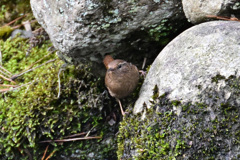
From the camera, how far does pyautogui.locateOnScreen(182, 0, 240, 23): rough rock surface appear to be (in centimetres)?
251

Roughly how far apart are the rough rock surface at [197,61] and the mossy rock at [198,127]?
5 centimetres

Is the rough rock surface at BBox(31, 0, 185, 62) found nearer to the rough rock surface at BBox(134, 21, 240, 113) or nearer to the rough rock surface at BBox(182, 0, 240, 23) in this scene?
the rough rock surface at BBox(182, 0, 240, 23)

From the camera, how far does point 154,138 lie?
239 centimetres

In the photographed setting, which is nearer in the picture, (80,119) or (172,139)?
(172,139)

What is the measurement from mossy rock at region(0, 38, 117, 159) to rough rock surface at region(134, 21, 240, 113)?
918mm

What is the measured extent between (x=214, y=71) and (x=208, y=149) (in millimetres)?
639

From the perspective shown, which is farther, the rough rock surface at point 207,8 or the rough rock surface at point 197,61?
the rough rock surface at point 207,8

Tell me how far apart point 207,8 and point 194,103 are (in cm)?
100

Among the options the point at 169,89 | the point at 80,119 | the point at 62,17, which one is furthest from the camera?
the point at 80,119

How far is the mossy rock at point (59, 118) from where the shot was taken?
3.41 metres

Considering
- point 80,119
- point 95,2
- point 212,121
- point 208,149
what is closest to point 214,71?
point 212,121

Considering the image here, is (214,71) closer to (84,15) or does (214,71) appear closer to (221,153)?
(221,153)

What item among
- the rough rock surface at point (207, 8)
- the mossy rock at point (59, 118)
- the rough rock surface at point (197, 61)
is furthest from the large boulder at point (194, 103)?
the mossy rock at point (59, 118)

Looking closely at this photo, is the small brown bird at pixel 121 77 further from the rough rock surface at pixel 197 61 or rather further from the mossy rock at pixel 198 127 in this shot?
the mossy rock at pixel 198 127
